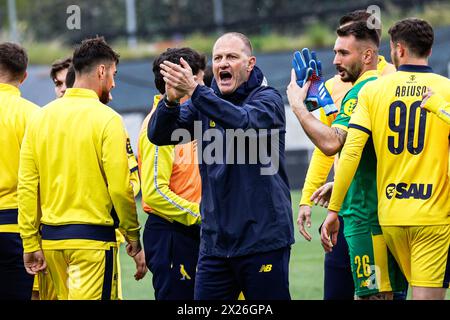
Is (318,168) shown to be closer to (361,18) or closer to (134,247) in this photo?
(361,18)

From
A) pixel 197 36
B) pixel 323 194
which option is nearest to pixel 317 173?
pixel 323 194

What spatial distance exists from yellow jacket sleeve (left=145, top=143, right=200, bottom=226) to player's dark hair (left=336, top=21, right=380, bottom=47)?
1565mm

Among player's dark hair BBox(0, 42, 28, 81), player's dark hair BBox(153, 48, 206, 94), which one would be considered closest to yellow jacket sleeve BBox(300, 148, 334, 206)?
player's dark hair BBox(153, 48, 206, 94)

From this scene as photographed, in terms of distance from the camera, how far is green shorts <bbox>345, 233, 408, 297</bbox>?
669cm

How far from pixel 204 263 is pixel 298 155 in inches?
572

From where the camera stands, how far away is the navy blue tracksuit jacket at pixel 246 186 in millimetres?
6168

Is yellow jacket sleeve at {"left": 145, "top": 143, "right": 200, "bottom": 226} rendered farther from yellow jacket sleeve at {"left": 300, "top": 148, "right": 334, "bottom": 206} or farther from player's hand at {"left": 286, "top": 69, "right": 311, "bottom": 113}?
player's hand at {"left": 286, "top": 69, "right": 311, "bottom": 113}

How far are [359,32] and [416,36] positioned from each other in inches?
25.9

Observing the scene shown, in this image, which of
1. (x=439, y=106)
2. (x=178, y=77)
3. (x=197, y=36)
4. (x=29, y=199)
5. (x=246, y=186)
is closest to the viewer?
(x=178, y=77)

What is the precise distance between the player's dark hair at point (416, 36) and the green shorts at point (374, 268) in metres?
1.30

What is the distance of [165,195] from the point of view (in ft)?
23.9
